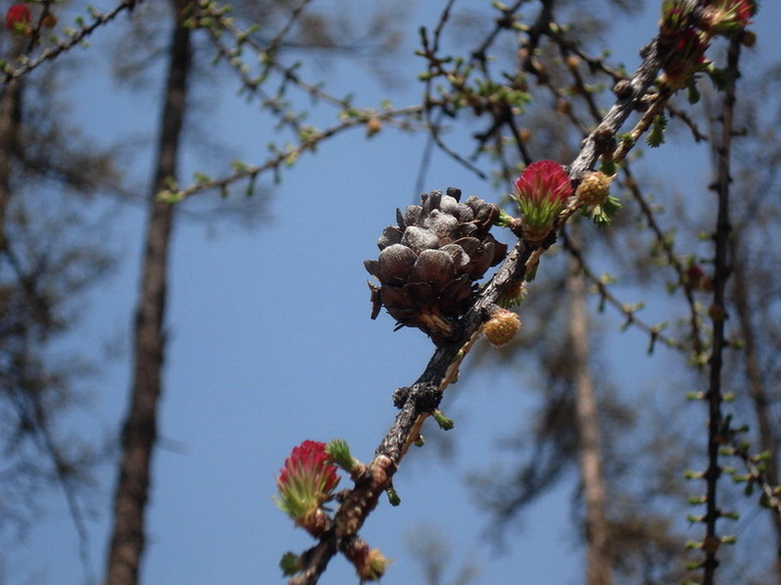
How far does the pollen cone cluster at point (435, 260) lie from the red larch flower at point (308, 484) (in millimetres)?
170

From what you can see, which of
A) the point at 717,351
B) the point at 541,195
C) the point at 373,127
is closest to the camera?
the point at 541,195

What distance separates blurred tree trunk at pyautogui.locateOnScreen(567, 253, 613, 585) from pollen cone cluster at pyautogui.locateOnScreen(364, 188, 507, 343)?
18.6 feet

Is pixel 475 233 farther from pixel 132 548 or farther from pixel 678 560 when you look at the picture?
pixel 678 560

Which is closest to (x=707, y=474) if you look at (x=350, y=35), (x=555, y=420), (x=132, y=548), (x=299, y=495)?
(x=299, y=495)

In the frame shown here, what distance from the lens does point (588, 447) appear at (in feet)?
26.5

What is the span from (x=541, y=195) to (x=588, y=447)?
770 cm

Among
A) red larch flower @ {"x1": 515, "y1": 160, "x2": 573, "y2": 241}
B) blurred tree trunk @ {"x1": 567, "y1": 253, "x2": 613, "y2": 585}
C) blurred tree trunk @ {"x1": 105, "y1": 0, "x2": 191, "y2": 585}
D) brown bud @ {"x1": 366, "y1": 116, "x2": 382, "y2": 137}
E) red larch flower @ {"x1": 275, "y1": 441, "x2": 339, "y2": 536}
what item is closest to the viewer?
red larch flower @ {"x1": 275, "y1": 441, "x2": 339, "y2": 536}

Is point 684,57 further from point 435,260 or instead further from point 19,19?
point 19,19

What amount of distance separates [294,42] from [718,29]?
5936mm

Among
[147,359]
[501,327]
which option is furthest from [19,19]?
[147,359]

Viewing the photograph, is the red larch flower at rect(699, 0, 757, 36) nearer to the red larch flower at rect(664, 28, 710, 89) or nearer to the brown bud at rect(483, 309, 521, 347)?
the red larch flower at rect(664, 28, 710, 89)

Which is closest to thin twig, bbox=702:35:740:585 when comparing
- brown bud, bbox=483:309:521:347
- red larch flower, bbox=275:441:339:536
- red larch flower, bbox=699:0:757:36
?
red larch flower, bbox=699:0:757:36

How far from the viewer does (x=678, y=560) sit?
22.2 feet

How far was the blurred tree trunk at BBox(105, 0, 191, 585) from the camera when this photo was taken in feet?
15.9
